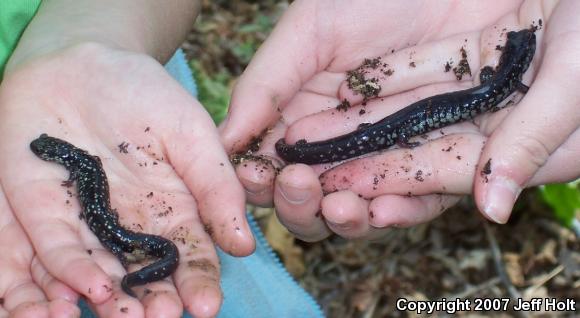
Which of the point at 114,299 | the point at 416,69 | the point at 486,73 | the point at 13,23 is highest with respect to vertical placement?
the point at 486,73

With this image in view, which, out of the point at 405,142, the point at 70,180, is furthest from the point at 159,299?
the point at 405,142

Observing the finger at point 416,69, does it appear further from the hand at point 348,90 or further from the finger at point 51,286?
the finger at point 51,286

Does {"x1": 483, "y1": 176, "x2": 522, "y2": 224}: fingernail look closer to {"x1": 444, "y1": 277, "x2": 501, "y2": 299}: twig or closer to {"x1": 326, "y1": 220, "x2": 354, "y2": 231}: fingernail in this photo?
{"x1": 326, "y1": 220, "x2": 354, "y2": 231}: fingernail

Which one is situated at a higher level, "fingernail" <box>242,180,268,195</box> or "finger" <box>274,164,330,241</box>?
"finger" <box>274,164,330,241</box>

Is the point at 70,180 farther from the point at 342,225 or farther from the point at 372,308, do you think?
the point at 372,308

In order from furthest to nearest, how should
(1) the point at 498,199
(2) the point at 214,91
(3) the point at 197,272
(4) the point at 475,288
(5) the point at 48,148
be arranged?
1. (2) the point at 214,91
2. (4) the point at 475,288
3. (5) the point at 48,148
4. (1) the point at 498,199
5. (3) the point at 197,272

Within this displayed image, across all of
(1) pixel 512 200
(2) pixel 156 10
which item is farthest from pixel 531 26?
(2) pixel 156 10

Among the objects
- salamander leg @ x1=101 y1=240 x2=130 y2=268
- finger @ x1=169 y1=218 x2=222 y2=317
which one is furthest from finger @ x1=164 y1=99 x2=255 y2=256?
salamander leg @ x1=101 y1=240 x2=130 y2=268
